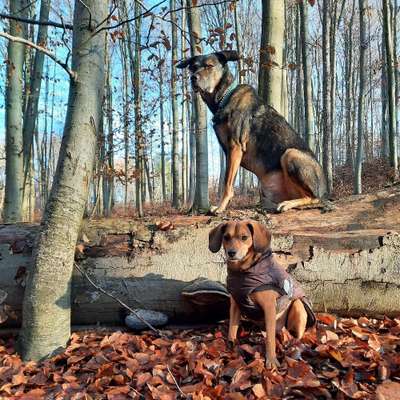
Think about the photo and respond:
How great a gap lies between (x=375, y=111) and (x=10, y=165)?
39.3 meters

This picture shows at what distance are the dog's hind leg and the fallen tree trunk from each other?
0.85m

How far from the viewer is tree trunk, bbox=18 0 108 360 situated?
3.37m

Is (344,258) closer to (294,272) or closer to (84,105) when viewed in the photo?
(294,272)

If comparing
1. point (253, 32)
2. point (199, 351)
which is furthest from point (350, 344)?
point (253, 32)

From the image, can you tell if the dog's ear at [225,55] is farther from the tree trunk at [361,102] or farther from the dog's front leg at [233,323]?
the tree trunk at [361,102]

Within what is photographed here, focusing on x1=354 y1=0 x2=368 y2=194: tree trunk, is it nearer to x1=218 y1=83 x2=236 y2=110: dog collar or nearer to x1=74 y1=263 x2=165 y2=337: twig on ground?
x1=218 y1=83 x2=236 y2=110: dog collar

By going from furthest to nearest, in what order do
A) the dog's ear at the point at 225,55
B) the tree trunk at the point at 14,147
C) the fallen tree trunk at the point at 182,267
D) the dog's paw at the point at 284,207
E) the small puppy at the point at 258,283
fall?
the tree trunk at the point at 14,147, the dog's ear at the point at 225,55, the dog's paw at the point at 284,207, the fallen tree trunk at the point at 182,267, the small puppy at the point at 258,283

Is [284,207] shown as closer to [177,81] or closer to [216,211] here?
[216,211]

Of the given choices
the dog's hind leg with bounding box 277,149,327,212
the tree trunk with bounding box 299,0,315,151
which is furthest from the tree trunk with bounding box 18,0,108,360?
the tree trunk with bounding box 299,0,315,151

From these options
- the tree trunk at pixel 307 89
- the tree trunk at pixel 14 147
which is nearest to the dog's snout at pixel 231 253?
the tree trunk at pixel 14 147

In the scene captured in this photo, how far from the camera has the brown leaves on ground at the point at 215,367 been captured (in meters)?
2.56

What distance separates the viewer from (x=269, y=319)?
290 centimetres

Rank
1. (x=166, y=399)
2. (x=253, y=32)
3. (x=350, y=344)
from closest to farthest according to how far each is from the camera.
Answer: (x=166, y=399) < (x=350, y=344) < (x=253, y=32)

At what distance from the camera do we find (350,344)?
10.1 feet
